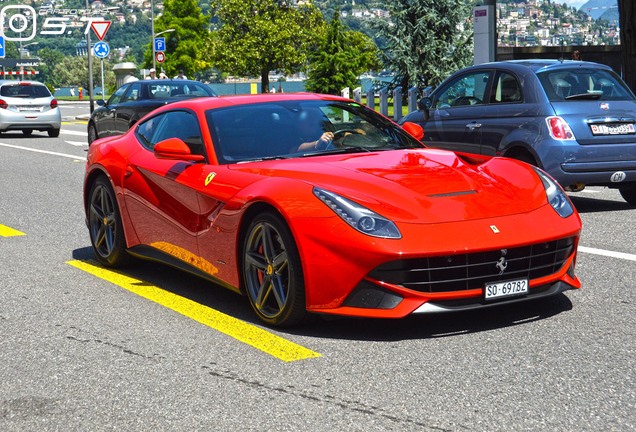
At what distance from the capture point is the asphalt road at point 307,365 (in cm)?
439

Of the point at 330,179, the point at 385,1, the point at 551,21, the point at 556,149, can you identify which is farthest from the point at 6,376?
the point at 551,21

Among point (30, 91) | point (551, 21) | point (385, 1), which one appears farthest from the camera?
point (551, 21)

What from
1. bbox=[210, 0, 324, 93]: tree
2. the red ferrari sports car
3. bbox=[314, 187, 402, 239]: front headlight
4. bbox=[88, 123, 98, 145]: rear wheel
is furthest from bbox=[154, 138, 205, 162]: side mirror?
bbox=[210, 0, 324, 93]: tree

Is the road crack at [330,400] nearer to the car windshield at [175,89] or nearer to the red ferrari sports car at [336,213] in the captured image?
the red ferrari sports car at [336,213]

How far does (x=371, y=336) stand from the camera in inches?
228

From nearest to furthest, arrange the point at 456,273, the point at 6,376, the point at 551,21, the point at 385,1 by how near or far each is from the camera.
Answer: the point at 6,376 → the point at 456,273 → the point at 385,1 → the point at 551,21

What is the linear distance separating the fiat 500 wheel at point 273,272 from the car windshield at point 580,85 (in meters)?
5.97

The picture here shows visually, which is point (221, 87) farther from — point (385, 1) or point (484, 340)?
point (484, 340)

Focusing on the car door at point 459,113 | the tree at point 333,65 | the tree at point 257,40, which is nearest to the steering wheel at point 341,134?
the car door at point 459,113

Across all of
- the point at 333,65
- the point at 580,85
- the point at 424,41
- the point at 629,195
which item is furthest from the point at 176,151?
the point at 333,65

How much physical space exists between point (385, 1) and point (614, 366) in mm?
41934

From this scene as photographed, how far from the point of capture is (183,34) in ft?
344

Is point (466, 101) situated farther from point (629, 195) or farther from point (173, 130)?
point (173, 130)

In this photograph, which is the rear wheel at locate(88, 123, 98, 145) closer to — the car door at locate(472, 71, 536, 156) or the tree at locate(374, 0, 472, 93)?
the car door at locate(472, 71, 536, 156)
